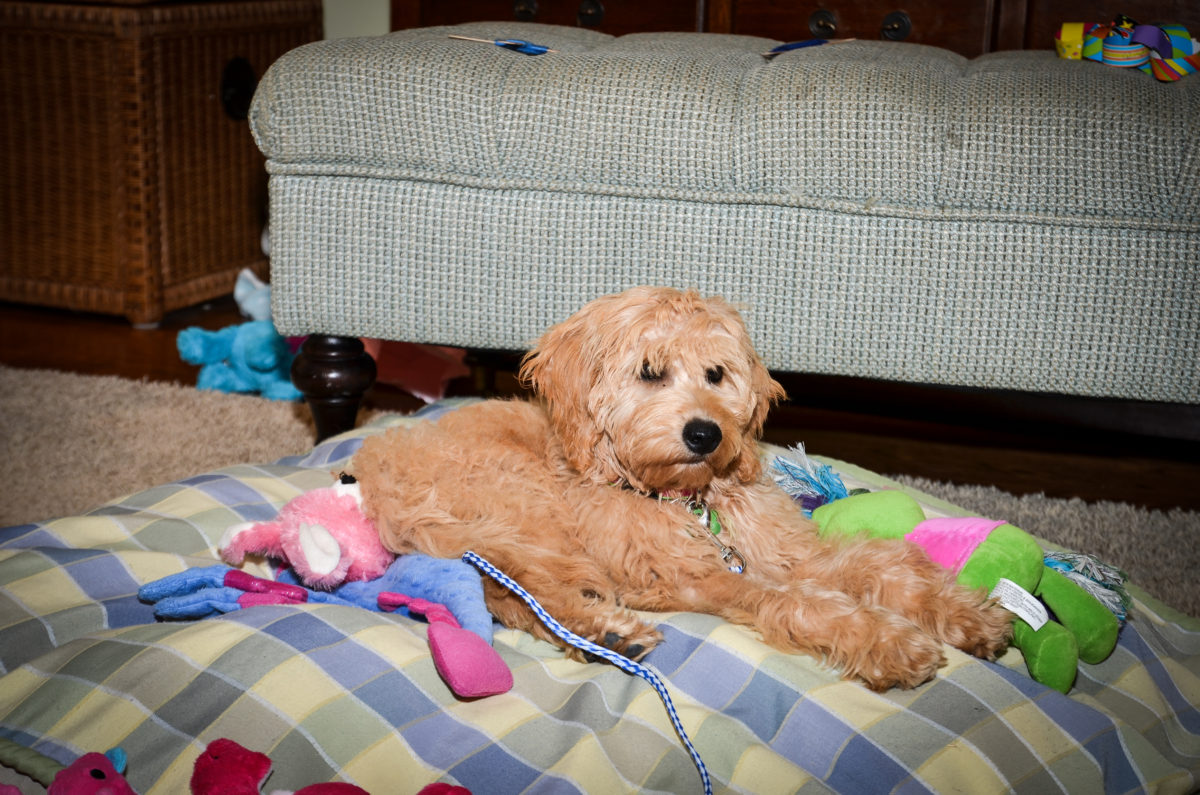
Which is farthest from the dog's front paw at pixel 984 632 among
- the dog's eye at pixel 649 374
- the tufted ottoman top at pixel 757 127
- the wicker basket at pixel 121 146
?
the wicker basket at pixel 121 146

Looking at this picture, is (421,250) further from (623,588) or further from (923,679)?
(923,679)

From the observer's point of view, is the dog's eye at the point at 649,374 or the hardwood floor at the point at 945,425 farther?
the hardwood floor at the point at 945,425

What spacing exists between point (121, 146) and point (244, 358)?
120 cm

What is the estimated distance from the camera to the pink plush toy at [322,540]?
1742 mm

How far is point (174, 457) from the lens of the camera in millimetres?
2854

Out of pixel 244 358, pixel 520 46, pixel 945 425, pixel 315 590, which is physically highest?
pixel 520 46

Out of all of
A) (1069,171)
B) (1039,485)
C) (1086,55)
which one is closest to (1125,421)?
(1039,485)

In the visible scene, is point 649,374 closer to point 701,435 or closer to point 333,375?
point 701,435

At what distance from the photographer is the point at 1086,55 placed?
8.66 feet

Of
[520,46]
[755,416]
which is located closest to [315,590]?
[755,416]

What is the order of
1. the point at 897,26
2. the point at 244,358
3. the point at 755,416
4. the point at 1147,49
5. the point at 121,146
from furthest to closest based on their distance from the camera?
the point at 121,146, the point at 897,26, the point at 244,358, the point at 1147,49, the point at 755,416

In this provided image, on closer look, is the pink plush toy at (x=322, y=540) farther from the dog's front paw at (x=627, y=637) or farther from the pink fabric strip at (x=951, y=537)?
the pink fabric strip at (x=951, y=537)

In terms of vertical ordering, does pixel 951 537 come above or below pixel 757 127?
below

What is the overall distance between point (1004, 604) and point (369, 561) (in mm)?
1087
